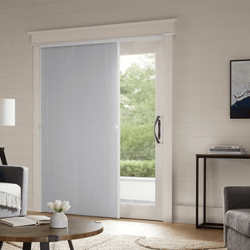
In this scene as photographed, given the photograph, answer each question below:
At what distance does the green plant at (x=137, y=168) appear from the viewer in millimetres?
4934

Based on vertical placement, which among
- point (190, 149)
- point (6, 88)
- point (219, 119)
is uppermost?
point (6, 88)

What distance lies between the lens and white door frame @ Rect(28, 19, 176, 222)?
477 centimetres

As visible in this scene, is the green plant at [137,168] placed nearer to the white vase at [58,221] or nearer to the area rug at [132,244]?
the area rug at [132,244]

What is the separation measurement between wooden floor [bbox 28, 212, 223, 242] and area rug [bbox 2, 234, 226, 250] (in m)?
0.29

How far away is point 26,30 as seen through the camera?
5.45 meters

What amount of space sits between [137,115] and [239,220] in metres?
2.23

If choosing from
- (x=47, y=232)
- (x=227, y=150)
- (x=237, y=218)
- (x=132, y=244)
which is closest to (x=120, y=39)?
(x=227, y=150)

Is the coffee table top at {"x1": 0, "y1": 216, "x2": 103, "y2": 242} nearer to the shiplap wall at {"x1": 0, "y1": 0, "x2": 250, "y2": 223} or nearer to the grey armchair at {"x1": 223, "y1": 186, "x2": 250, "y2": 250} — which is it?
the grey armchair at {"x1": 223, "y1": 186, "x2": 250, "y2": 250}

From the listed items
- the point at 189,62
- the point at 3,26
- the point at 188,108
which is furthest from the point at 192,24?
the point at 3,26

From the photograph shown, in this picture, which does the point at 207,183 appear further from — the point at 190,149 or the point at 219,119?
the point at 219,119

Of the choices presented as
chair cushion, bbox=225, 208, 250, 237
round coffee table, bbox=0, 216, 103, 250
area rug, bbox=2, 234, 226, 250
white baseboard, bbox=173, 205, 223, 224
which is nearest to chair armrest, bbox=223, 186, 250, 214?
chair cushion, bbox=225, 208, 250, 237

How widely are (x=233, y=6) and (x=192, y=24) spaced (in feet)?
1.54

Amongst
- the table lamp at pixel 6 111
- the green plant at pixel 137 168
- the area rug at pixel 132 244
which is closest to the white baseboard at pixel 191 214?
the green plant at pixel 137 168

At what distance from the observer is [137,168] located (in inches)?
197
